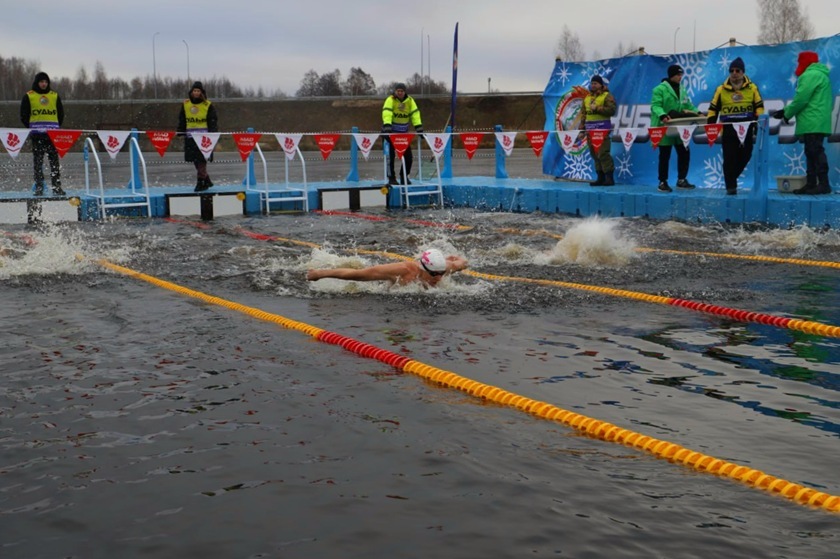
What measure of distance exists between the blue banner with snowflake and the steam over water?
545 centimetres

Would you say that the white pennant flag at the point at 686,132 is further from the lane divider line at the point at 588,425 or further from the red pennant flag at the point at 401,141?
the lane divider line at the point at 588,425

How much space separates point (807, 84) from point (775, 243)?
9.82 feet

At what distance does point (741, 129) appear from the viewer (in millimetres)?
14305

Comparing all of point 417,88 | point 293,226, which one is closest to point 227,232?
point 293,226

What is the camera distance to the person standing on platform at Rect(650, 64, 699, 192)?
1617cm

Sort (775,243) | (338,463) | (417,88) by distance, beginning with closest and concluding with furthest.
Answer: (338,463) → (775,243) → (417,88)

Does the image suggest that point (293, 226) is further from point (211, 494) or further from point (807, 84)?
point (211, 494)

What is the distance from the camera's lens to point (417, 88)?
9969 cm

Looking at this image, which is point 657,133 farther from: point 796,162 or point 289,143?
point 289,143

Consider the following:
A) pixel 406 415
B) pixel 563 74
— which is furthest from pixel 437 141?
pixel 406 415

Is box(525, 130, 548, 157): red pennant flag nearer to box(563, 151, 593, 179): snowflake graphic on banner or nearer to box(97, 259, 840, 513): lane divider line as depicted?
box(563, 151, 593, 179): snowflake graphic on banner


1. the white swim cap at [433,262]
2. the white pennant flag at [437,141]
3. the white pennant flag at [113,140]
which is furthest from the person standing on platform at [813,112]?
the white pennant flag at [113,140]

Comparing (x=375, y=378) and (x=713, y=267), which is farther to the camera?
(x=713, y=267)

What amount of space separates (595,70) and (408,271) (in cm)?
1101
